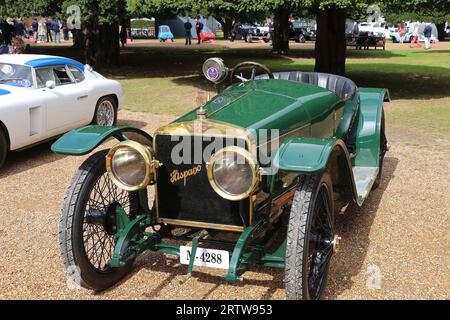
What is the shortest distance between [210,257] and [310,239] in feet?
2.16

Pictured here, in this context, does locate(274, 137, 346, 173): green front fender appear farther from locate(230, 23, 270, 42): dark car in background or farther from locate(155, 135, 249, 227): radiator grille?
locate(230, 23, 270, 42): dark car in background

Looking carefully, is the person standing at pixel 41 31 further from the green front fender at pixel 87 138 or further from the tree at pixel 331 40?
the green front fender at pixel 87 138

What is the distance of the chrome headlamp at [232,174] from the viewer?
3.25 meters

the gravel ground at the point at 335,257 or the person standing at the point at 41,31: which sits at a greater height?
the person standing at the point at 41,31

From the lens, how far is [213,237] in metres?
3.88

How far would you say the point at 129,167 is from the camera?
355cm

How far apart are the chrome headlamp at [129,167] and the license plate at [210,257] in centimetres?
54

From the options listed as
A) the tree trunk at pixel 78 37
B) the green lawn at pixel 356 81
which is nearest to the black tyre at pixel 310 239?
the green lawn at pixel 356 81

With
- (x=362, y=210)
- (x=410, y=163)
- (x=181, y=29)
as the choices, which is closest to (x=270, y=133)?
(x=362, y=210)

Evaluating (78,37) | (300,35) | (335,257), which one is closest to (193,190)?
(335,257)

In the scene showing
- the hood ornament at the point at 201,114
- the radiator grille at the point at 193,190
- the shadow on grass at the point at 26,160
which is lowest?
the shadow on grass at the point at 26,160

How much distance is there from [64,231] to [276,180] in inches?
57.6

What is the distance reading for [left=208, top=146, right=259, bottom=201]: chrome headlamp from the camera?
3.25 m

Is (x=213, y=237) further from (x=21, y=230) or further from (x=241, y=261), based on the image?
(x=21, y=230)
